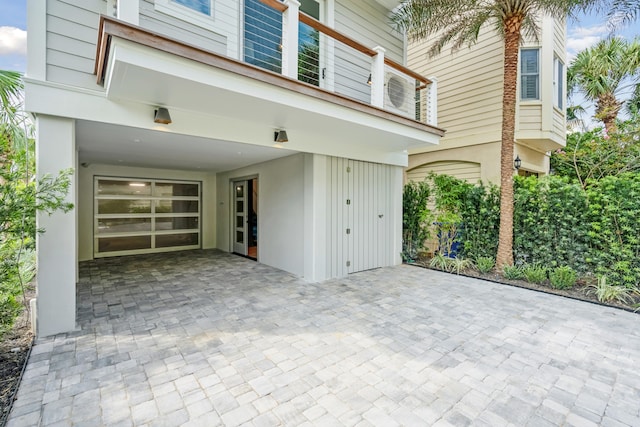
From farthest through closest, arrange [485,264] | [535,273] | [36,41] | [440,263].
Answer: [440,263] → [485,264] → [535,273] → [36,41]

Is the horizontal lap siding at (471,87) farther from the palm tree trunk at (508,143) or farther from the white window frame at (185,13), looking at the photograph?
the white window frame at (185,13)

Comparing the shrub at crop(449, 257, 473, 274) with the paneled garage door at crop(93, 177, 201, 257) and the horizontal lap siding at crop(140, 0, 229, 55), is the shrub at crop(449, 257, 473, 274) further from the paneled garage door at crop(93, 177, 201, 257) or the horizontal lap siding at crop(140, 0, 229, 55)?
the paneled garage door at crop(93, 177, 201, 257)

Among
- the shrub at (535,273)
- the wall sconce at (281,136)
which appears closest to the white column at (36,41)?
the wall sconce at (281,136)

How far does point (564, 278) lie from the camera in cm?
547

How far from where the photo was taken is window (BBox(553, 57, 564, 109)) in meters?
8.32

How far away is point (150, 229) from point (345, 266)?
6162mm

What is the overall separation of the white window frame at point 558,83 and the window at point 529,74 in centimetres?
56

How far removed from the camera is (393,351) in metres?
3.19

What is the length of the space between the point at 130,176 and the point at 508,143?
9803mm

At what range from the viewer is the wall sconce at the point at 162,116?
3934 mm

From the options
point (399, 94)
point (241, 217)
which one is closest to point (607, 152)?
point (399, 94)

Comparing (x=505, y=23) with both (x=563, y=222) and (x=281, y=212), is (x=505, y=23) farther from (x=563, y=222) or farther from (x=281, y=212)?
(x=281, y=212)

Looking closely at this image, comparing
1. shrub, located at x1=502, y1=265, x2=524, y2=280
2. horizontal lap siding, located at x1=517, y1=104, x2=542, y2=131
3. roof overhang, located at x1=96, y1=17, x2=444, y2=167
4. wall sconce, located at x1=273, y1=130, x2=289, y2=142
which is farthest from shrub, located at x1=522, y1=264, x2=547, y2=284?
wall sconce, located at x1=273, y1=130, x2=289, y2=142

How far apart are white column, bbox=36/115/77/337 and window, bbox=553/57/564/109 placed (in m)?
10.9
